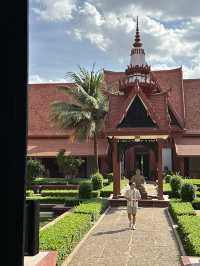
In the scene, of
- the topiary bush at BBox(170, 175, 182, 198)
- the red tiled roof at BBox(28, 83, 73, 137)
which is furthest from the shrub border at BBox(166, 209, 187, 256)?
the red tiled roof at BBox(28, 83, 73, 137)

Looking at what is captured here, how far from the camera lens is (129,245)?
30.8 feet

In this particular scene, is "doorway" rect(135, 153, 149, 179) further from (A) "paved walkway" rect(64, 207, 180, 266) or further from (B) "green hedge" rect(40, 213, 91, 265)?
(B) "green hedge" rect(40, 213, 91, 265)

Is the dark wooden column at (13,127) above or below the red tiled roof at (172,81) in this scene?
below

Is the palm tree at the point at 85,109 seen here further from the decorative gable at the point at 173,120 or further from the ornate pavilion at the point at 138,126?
the decorative gable at the point at 173,120

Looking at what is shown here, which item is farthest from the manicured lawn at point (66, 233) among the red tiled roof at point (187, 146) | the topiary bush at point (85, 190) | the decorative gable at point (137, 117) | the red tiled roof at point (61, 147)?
the red tiled roof at point (61, 147)

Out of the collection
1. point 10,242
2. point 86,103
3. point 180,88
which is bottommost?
point 10,242

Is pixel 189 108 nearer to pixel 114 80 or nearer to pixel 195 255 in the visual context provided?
pixel 114 80

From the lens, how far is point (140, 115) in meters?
18.1

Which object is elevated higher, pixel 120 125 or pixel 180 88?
pixel 180 88

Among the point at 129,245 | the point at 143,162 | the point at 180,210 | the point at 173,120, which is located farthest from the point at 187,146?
the point at 129,245

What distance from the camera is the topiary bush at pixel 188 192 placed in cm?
1670

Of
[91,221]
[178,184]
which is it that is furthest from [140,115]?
[91,221]

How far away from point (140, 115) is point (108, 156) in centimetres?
1252

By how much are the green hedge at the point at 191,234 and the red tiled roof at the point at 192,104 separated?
808 inches
